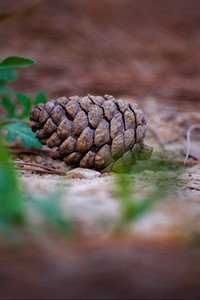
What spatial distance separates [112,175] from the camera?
1.42m

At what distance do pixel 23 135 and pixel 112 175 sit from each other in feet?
1.34

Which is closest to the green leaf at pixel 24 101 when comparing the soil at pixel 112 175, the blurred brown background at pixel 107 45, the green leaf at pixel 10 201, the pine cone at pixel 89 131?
the soil at pixel 112 175

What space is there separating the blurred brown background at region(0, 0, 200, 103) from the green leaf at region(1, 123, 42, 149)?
1046 mm

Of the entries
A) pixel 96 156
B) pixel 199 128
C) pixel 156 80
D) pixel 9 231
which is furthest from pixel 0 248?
pixel 156 80

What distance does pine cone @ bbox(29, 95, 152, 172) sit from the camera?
5.26 ft

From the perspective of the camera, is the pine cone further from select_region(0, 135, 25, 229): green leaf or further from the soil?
select_region(0, 135, 25, 229): green leaf

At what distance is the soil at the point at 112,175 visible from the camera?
2.47ft

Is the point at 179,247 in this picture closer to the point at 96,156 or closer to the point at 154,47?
the point at 96,156

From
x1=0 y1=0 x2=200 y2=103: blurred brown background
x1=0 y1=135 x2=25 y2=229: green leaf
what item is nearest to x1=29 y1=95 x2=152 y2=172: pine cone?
x1=0 y1=135 x2=25 y2=229: green leaf

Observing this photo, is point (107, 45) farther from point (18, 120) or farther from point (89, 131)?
point (89, 131)

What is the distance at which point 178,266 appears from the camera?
2.51 feet

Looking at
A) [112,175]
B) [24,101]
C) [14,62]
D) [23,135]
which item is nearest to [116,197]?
[112,175]

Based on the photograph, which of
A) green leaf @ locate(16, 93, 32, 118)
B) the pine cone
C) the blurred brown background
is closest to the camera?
the pine cone

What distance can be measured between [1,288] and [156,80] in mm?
2326
